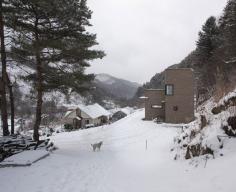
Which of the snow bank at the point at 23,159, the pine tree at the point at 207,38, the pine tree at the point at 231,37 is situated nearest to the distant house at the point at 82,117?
the pine tree at the point at 207,38

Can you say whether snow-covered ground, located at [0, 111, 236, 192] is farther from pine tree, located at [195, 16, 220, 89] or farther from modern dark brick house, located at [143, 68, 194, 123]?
pine tree, located at [195, 16, 220, 89]

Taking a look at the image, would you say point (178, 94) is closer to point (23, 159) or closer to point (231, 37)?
point (231, 37)

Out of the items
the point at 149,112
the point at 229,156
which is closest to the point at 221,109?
the point at 229,156

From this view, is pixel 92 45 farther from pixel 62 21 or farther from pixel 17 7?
pixel 17 7

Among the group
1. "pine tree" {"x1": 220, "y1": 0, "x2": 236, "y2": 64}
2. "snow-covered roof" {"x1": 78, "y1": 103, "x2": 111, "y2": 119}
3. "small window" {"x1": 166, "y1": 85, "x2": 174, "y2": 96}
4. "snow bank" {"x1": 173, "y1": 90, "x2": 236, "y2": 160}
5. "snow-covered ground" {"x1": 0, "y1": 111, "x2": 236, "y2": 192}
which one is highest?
"pine tree" {"x1": 220, "y1": 0, "x2": 236, "y2": 64}

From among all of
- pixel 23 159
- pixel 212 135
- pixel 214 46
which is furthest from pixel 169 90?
pixel 212 135

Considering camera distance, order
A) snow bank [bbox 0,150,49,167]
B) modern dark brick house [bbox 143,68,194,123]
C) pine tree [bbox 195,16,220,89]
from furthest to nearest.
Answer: pine tree [bbox 195,16,220,89] < modern dark brick house [bbox 143,68,194,123] < snow bank [bbox 0,150,49,167]

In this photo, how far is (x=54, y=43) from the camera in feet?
55.0

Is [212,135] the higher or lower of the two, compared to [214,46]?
lower

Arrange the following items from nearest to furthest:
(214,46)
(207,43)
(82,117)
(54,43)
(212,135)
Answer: (212,135) < (54,43) < (214,46) < (207,43) < (82,117)

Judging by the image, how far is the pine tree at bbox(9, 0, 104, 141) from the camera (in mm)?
16953

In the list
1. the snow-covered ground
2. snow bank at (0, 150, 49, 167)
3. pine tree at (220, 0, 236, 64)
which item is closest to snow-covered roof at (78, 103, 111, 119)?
pine tree at (220, 0, 236, 64)

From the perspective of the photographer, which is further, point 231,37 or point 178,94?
point 178,94

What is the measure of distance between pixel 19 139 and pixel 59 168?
4.84m
